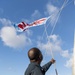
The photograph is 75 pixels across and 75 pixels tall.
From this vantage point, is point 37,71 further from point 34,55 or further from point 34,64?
point 34,55

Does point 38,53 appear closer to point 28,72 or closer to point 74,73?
point 28,72

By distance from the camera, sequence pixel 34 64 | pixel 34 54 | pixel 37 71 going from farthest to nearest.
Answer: pixel 34 54 < pixel 34 64 < pixel 37 71

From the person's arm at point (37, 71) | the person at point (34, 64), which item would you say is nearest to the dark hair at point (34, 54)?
the person at point (34, 64)

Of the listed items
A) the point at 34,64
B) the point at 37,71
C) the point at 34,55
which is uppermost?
the point at 34,55

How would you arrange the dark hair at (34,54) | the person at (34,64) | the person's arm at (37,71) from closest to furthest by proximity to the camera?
the person's arm at (37,71) < the person at (34,64) < the dark hair at (34,54)

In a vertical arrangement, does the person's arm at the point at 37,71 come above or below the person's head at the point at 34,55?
below

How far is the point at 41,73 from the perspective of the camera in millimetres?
9594

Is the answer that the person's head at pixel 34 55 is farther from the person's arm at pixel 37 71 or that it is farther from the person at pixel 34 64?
the person's arm at pixel 37 71

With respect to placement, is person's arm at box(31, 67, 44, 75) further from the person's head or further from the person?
the person's head

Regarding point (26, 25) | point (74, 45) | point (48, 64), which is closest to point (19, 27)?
point (26, 25)

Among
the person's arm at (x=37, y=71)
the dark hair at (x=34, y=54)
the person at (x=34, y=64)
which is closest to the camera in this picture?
the person's arm at (x=37, y=71)

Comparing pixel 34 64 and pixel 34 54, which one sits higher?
pixel 34 54

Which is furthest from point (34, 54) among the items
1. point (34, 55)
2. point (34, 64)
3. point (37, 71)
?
point (37, 71)

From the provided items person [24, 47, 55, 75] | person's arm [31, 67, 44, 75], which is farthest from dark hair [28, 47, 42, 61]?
person's arm [31, 67, 44, 75]
